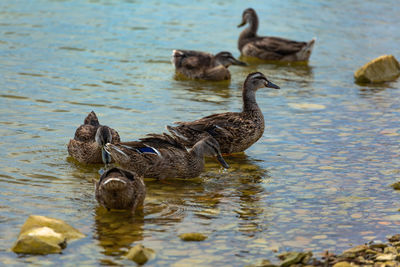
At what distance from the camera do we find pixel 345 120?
13.6 m

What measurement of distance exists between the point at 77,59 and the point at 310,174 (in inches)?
349

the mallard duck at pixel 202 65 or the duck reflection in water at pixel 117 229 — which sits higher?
the mallard duck at pixel 202 65

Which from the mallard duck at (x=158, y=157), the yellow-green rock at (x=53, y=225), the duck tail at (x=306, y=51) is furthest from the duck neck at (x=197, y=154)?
the duck tail at (x=306, y=51)

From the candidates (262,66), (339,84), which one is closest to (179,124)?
(339,84)

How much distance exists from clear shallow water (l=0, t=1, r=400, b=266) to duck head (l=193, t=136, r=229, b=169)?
0.21 m

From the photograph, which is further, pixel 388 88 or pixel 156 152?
pixel 388 88

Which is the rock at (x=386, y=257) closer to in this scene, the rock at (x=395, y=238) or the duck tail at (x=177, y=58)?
the rock at (x=395, y=238)

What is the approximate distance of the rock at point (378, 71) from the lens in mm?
17047

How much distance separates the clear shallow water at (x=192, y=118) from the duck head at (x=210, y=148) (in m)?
0.21

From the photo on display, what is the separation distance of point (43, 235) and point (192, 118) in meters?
6.21

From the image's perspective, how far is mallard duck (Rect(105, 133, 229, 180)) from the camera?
10.1 metres

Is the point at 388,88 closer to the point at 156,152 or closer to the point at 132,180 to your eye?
the point at 156,152

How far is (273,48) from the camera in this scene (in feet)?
64.5

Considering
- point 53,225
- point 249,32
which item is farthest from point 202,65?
point 53,225
